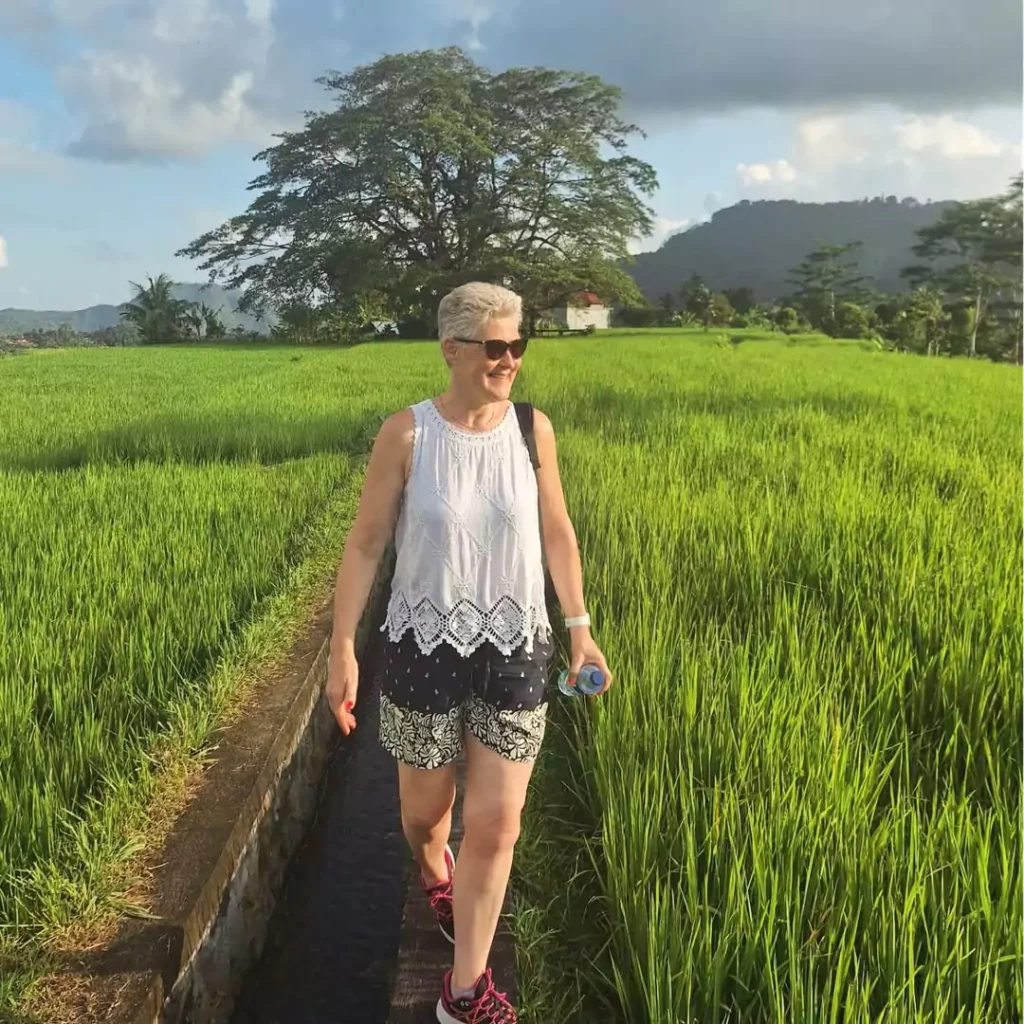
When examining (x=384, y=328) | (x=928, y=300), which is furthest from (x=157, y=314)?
(x=928, y=300)

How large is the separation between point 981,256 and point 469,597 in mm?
46880

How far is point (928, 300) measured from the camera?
32281 millimetres

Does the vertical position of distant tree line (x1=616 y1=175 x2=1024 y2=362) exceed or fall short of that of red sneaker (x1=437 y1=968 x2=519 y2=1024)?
it exceeds it

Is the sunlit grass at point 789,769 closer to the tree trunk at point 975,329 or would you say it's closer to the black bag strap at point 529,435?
the black bag strap at point 529,435

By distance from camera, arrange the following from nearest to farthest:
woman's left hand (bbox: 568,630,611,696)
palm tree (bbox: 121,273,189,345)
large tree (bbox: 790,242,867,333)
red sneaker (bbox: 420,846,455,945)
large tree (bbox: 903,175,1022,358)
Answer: woman's left hand (bbox: 568,630,611,696) < red sneaker (bbox: 420,846,455,945) < palm tree (bbox: 121,273,189,345) < large tree (bbox: 903,175,1022,358) < large tree (bbox: 790,242,867,333)

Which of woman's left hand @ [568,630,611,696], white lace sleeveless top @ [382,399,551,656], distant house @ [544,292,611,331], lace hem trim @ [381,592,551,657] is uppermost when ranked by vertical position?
distant house @ [544,292,611,331]

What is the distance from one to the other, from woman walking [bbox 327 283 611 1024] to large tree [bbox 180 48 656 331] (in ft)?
96.4

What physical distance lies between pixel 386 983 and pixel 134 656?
44.6 inches

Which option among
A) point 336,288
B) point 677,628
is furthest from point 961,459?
point 336,288

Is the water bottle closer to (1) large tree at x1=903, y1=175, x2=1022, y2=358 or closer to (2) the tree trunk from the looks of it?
(2) the tree trunk

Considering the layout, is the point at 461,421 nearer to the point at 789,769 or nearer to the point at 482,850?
the point at 482,850

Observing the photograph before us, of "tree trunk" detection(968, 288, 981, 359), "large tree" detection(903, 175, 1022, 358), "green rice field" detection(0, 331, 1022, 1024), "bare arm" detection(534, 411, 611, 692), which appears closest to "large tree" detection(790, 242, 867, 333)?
"large tree" detection(903, 175, 1022, 358)

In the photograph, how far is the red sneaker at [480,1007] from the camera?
149 centimetres

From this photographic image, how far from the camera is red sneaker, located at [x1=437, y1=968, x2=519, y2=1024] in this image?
1494 millimetres
